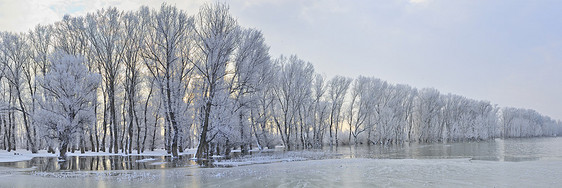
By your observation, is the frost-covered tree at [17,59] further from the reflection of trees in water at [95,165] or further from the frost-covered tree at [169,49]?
the frost-covered tree at [169,49]

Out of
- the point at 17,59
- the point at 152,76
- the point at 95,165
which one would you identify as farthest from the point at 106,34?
the point at 95,165

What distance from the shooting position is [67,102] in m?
26.5

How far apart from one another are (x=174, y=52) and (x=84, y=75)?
24.7 feet

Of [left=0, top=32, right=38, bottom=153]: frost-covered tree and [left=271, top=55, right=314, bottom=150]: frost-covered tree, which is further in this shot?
[left=271, top=55, right=314, bottom=150]: frost-covered tree

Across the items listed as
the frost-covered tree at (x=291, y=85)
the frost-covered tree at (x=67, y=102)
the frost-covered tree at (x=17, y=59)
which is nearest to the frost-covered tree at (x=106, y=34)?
the frost-covered tree at (x=67, y=102)

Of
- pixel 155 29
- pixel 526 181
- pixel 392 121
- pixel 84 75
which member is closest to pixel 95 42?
pixel 84 75

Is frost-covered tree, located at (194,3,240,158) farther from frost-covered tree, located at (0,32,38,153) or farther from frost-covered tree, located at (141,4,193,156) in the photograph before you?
frost-covered tree, located at (0,32,38,153)

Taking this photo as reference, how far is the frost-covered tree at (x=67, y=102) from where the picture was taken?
26.2 meters

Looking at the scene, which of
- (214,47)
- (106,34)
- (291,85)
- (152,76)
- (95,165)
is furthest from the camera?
(291,85)

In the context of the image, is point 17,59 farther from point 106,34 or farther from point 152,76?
point 152,76

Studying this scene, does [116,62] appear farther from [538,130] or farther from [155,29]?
[538,130]

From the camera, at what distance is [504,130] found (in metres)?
119

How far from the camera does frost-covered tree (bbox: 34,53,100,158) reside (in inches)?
1033

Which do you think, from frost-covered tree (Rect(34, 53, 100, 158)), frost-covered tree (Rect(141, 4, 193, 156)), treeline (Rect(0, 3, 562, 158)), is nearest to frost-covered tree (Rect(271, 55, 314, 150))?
treeline (Rect(0, 3, 562, 158))
